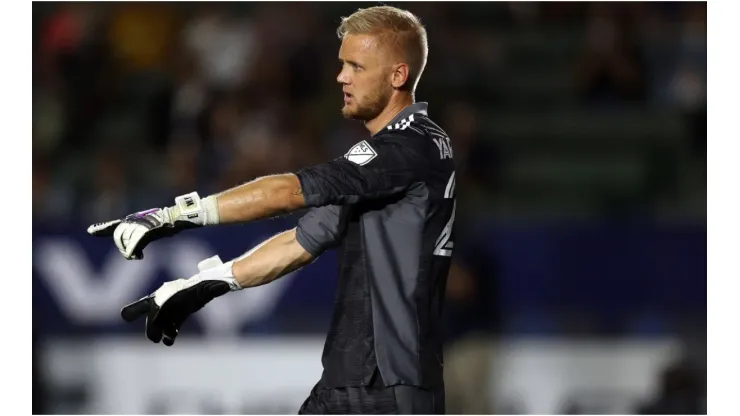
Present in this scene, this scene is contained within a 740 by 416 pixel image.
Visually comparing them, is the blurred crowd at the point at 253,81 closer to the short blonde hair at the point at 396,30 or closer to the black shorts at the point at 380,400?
the short blonde hair at the point at 396,30

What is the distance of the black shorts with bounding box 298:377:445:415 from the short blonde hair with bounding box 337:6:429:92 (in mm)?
1314

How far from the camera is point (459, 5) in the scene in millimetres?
10984

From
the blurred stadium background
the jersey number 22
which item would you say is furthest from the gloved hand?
the blurred stadium background

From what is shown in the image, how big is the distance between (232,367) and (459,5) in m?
4.43

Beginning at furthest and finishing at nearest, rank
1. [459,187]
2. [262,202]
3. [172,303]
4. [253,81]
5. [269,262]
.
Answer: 1. [253,81]
2. [459,187]
3. [269,262]
4. [172,303]
5. [262,202]

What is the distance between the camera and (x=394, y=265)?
4621 mm

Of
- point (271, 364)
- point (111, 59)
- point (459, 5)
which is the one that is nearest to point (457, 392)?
point (271, 364)

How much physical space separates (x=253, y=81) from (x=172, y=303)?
20.4 feet

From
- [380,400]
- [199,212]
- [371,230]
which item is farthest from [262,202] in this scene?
[380,400]

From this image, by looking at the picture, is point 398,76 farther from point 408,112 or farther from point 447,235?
point 447,235

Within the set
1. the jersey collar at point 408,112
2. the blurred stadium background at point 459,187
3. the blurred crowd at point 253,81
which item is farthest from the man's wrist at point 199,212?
the blurred crowd at point 253,81

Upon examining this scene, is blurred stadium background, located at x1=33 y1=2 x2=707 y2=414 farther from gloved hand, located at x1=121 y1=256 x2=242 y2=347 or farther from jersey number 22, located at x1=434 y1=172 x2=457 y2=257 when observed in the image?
gloved hand, located at x1=121 y1=256 x2=242 y2=347

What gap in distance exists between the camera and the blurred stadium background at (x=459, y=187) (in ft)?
28.1

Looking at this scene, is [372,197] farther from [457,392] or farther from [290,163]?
[290,163]
